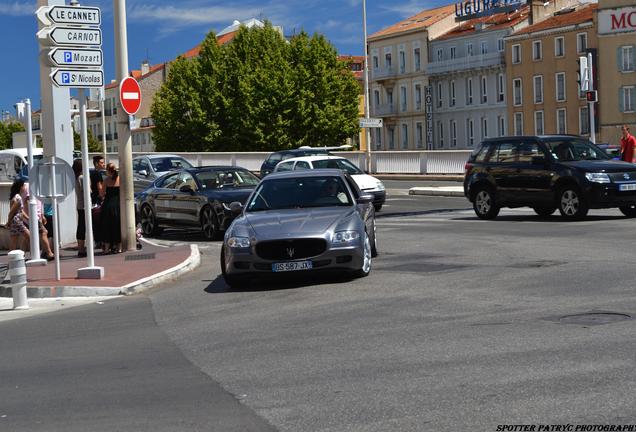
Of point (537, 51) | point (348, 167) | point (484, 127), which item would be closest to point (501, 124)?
point (484, 127)

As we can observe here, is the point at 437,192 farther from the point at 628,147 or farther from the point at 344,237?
the point at 344,237

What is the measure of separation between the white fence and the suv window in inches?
1058

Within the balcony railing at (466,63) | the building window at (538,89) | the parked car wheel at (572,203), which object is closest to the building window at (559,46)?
the building window at (538,89)

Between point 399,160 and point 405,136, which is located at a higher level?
point 405,136

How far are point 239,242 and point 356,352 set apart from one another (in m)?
5.43

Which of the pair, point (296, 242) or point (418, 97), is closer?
point (296, 242)

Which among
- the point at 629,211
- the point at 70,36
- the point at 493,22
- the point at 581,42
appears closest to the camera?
the point at 70,36

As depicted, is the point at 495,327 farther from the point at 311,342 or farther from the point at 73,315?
the point at 73,315

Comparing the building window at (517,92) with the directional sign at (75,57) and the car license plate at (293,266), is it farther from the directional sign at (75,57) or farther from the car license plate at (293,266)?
the car license plate at (293,266)

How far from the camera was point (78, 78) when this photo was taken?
54.6ft

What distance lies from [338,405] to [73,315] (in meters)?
6.84

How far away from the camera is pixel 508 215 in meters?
26.6

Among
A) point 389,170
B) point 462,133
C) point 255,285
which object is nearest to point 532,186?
point 255,285

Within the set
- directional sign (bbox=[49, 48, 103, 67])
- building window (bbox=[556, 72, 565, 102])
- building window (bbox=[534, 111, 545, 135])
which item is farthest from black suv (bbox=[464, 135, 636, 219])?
building window (bbox=[534, 111, 545, 135])
